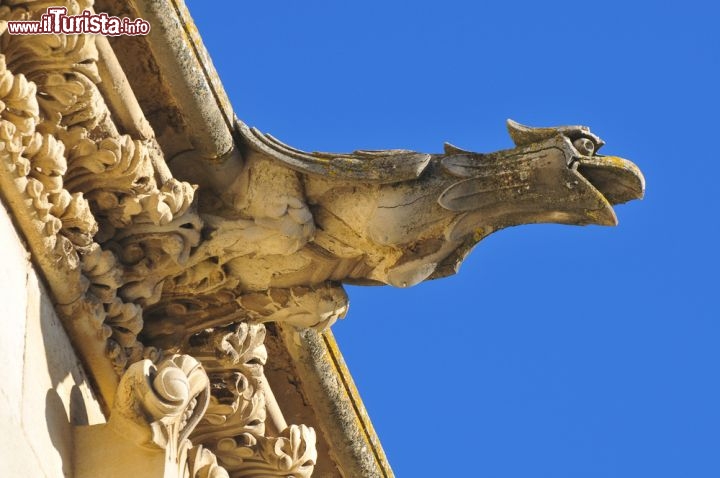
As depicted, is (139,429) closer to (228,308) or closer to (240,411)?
(228,308)

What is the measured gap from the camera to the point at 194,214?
793 centimetres

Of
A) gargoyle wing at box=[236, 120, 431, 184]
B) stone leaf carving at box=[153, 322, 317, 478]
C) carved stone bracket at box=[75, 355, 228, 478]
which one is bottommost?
carved stone bracket at box=[75, 355, 228, 478]

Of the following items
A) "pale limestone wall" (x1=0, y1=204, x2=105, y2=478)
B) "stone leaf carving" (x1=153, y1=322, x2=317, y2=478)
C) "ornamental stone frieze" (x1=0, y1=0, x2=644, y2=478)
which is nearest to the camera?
"pale limestone wall" (x1=0, y1=204, x2=105, y2=478)

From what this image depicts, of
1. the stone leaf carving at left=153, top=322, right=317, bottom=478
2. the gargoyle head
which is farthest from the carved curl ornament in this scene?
the gargoyle head

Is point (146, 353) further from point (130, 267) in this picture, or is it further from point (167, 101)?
point (167, 101)

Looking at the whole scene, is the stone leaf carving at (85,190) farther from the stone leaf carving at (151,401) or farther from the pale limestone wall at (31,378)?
the stone leaf carving at (151,401)

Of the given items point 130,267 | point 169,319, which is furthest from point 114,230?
point 169,319

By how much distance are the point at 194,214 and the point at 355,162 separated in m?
0.69

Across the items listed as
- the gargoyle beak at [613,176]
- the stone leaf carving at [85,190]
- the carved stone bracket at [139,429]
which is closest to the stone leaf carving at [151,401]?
the carved stone bracket at [139,429]

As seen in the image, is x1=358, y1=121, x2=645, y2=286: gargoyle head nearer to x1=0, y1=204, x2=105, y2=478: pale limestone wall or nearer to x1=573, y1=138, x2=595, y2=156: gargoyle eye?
x1=573, y1=138, x2=595, y2=156: gargoyle eye

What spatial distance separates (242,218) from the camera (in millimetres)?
8086

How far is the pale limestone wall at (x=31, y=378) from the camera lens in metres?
6.95

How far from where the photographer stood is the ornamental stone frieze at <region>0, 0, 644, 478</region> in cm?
730

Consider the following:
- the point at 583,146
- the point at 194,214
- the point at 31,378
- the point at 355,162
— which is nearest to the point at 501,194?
the point at 583,146
